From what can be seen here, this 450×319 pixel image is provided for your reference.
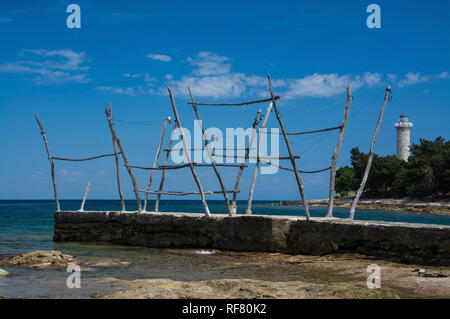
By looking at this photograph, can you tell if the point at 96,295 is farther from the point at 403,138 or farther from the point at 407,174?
the point at 403,138

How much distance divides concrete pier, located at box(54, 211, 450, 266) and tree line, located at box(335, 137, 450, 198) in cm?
3498

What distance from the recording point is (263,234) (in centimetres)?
975

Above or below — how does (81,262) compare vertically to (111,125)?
below

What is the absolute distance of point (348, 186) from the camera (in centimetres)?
5641

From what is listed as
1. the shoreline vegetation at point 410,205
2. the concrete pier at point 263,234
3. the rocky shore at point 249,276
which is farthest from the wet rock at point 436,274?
the shoreline vegetation at point 410,205

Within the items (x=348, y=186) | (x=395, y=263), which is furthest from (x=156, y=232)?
(x=348, y=186)

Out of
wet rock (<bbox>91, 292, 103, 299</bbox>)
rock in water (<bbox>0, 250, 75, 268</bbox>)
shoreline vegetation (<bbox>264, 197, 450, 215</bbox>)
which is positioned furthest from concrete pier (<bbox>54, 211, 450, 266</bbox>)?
shoreline vegetation (<bbox>264, 197, 450, 215</bbox>)

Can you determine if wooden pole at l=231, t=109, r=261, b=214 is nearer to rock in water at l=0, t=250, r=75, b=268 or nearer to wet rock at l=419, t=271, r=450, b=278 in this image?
rock in water at l=0, t=250, r=75, b=268

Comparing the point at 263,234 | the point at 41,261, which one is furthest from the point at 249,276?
the point at 41,261

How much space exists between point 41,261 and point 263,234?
4334 millimetres

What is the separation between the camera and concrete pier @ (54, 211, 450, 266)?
7773mm
